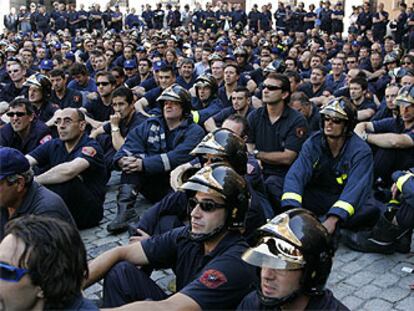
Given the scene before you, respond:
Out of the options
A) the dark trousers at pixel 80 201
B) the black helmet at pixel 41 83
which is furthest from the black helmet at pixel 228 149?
the black helmet at pixel 41 83

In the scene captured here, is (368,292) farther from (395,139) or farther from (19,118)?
(19,118)

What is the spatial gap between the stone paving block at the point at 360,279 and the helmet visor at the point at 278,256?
2.39 meters

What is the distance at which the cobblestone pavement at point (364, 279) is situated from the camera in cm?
486

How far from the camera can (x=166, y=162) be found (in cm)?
681

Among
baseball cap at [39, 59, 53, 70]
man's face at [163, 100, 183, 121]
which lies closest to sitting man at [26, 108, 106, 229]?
man's face at [163, 100, 183, 121]

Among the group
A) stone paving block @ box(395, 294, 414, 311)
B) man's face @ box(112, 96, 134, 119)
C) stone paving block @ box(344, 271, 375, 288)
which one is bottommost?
stone paving block @ box(344, 271, 375, 288)

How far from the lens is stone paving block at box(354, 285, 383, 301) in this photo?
4953 millimetres

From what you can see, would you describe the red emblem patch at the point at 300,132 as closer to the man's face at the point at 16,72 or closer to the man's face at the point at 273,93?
the man's face at the point at 273,93

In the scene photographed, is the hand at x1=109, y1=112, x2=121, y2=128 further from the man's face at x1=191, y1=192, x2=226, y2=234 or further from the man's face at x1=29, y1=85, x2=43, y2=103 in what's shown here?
the man's face at x1=191, y1=192, x2=226, y2=234

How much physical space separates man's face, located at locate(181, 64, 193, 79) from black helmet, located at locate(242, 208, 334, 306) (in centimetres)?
875

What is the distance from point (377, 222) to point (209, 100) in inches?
170

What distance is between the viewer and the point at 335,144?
19.8 ft

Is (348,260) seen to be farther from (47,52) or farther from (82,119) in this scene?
(47,52)

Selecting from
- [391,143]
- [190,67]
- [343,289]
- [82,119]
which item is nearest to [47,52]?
[190,67]
